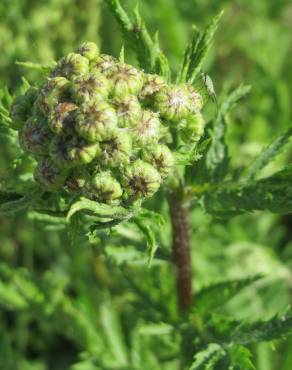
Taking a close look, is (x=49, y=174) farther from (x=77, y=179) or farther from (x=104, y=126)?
(x=104, y=126)

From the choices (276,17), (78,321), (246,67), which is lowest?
(78,321)

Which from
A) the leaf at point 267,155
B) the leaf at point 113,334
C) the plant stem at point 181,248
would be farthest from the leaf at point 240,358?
the leaf at point 113,334

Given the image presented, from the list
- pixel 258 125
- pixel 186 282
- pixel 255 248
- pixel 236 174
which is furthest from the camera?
pixel 258 125

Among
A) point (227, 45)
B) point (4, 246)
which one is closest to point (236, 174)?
point (4, 246)

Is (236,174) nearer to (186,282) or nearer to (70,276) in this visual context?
(186,282)

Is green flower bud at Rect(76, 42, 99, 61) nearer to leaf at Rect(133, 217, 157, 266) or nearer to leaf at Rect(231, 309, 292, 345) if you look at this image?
leaf at Rect(133, 217, 157, 266)

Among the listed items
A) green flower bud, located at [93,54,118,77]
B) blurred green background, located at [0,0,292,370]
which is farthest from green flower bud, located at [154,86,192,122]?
blurred green background, located at [0,0,292,370]
